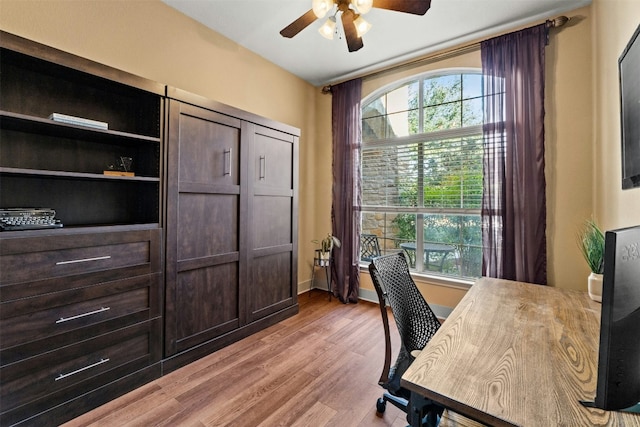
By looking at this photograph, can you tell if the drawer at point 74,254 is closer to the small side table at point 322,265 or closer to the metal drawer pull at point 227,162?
the metal drawer pull at point 227,162

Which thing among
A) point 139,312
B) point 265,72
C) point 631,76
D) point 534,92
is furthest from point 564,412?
point 265,72

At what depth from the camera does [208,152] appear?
7.60 feet

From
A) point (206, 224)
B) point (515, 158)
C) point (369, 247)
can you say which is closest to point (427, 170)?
point (515, 158)

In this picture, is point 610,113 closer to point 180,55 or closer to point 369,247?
point 369,247

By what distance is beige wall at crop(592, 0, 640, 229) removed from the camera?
5.24ft

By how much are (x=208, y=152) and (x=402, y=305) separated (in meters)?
1.85

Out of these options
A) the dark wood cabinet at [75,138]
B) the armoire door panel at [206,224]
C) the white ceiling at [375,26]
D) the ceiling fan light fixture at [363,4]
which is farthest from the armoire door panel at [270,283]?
the white ceiling at [375,26]

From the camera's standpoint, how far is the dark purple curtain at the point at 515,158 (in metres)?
2.52

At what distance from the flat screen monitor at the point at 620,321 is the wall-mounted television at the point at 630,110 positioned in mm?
1142

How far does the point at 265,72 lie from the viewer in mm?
3420

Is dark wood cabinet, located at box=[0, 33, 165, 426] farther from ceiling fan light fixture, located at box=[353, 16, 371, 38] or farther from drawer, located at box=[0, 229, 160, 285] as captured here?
ceiling fan light fixture, located at box=[353, 16, 371, 38]

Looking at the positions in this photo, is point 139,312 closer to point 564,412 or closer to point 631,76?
point 564,412

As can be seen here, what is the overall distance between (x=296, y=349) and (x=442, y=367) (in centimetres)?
175

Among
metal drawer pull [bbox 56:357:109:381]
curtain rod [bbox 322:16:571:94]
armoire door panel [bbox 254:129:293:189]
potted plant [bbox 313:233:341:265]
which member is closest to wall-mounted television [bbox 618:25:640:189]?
curtain rod [bbox 322:16:571:94]
